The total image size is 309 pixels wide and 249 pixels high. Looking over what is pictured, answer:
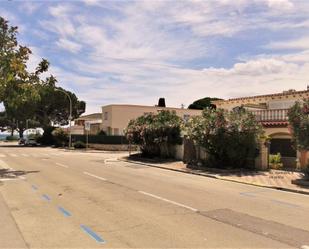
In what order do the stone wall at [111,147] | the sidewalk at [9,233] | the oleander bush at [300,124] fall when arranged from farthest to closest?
the stone wall at [111,147] → the oleander bush at [300,124] → the sidewalk at [9,233]

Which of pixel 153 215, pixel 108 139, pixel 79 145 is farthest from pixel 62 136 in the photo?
pixel 153 215

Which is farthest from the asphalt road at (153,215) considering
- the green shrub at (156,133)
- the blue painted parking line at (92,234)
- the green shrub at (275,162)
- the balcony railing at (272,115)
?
the green shrub at (156,133)

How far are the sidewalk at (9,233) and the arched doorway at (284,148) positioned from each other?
17957 mm

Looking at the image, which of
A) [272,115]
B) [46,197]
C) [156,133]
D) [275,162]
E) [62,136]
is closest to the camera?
[46,197]

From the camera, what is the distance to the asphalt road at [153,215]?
790cm

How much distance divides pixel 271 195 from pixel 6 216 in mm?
8927

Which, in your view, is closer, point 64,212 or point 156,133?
point 64,212

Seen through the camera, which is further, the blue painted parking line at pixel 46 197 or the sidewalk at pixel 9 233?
the blue painted parking line at pixel 46 197

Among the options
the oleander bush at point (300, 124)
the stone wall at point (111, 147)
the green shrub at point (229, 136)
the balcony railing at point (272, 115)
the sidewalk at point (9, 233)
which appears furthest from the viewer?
the stone wall at point (111, 147)

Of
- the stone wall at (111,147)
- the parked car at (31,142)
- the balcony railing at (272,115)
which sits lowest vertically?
the stone wall at (111,147)

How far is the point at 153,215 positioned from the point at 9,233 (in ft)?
11.3

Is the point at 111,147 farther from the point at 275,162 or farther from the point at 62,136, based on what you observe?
the point at 275,162

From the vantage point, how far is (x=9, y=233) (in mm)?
8391

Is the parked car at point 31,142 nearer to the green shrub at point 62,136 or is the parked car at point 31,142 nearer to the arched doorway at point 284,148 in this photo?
the green shrub at point 62,136
